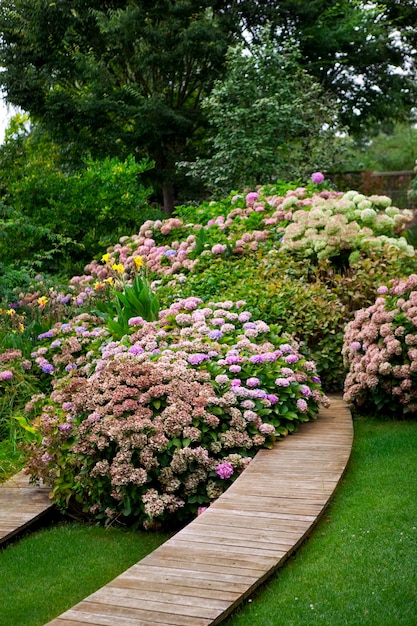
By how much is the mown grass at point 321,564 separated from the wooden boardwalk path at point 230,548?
11cm

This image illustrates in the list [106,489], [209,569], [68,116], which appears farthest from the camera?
[68,116]

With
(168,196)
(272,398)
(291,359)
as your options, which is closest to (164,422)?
(272,398)

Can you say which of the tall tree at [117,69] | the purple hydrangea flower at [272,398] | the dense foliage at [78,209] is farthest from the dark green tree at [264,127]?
the purple hydrangea flower at [272,398]

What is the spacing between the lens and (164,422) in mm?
4730

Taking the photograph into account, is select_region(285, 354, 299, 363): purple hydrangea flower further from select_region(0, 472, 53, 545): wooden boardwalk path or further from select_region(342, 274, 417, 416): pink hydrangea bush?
select_region(0, 472, 53, 545): wooden boardwalk path

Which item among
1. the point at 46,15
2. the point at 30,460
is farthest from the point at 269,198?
the point at 46,15

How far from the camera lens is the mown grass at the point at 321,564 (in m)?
3.30

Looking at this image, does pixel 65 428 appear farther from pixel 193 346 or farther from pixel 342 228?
pixel 342 228

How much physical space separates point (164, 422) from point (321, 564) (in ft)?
4.59

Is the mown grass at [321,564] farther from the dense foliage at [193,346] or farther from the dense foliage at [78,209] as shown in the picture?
the dense foliage at [78,209]

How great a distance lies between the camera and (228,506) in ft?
13.9

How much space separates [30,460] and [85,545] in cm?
86

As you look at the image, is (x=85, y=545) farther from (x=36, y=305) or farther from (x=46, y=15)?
(x=46, y=15)

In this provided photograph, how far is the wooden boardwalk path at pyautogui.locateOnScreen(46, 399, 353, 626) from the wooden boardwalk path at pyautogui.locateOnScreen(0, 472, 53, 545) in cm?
112
